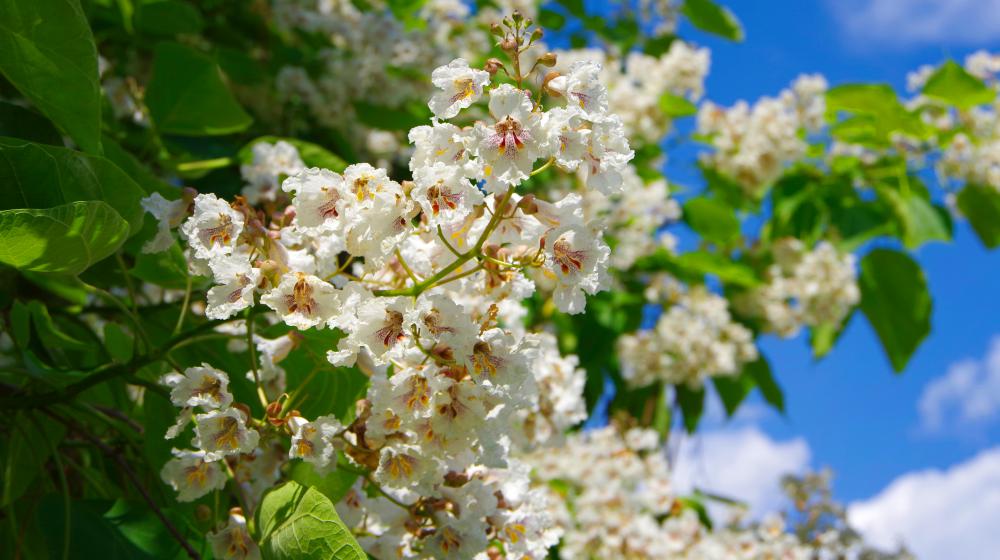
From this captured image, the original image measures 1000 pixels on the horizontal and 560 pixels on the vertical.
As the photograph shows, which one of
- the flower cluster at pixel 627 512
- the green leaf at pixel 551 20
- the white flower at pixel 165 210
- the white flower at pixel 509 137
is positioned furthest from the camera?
the green leaf at pixel 551 20

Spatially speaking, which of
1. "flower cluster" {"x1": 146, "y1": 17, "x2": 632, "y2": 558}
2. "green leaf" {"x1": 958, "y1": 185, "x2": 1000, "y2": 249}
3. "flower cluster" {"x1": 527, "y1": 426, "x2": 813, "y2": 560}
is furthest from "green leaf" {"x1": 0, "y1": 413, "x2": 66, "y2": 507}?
"green leaf" {"x1": 958, "y1": 185, "x2": 1000, "y2": 249}

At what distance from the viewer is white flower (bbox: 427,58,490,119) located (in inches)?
34.7

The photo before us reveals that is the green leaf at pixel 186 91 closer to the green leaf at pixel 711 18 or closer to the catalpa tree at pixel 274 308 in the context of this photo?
the catalpa tree at pixel 274 308

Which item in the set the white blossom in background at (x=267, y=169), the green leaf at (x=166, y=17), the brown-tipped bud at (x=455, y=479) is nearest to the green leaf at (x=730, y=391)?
the green leaf at (x=166, y=17)

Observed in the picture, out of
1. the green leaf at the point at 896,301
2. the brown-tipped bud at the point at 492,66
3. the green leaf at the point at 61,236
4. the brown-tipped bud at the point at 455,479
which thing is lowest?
the green leaf at the point at 61,236

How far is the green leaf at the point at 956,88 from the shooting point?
9.69 feet

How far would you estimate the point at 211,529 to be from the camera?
1053mm

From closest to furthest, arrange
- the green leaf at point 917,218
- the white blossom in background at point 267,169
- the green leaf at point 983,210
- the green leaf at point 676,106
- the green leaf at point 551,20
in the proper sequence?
the white blossom in background at point 267,169
the green leaf at point 917,218
the green leaf at point 983,210
the green leaf at point 676,106
the green leaf at point 551,20

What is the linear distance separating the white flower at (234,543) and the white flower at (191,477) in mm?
44

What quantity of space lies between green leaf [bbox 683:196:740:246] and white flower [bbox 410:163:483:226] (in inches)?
Result: 94.8

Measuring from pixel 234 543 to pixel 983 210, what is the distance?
3023 millimetres

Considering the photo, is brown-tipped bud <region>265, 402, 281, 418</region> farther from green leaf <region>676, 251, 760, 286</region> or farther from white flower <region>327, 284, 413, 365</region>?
green leaf <region>676, 251, 760, 286</region>

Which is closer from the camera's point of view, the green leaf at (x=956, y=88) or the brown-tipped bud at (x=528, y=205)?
the brown-tipped bud at (x=528, y=205)

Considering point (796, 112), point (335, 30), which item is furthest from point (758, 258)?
point (335, 30)
